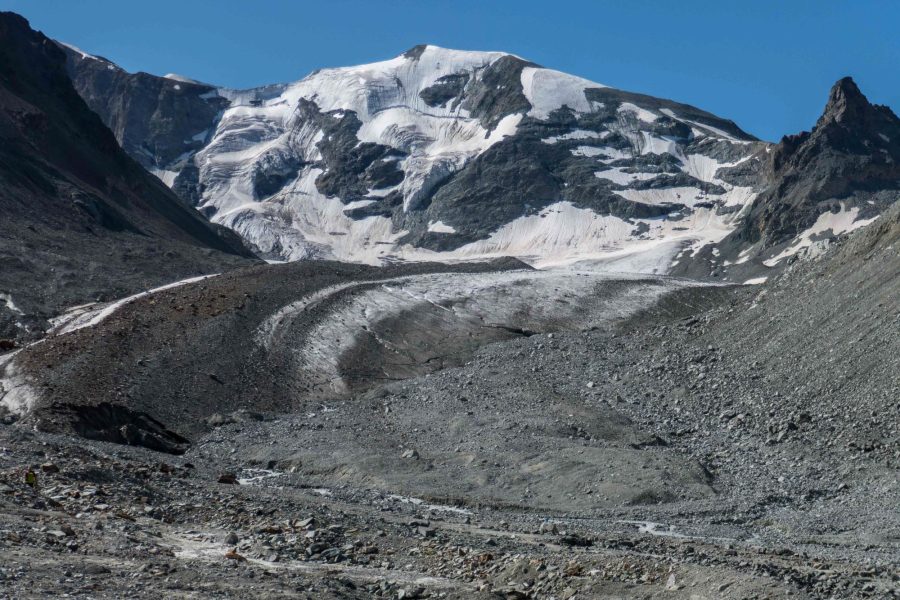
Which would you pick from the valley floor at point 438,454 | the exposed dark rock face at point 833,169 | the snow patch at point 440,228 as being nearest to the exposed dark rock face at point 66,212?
the valley floor at point 438,454

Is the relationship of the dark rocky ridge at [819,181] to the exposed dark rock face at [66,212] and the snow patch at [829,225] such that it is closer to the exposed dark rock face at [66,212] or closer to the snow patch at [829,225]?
the snow patch at [829,225]

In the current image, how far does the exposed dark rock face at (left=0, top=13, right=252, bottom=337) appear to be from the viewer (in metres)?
62.9

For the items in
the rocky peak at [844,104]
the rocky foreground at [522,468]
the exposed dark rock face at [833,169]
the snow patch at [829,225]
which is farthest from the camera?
the rocky peak at [844,104]

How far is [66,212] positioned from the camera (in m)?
83.1

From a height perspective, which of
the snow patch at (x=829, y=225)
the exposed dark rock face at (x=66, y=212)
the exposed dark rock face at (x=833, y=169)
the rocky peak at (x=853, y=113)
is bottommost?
the exposed dark rock face at (x=66, y=212)

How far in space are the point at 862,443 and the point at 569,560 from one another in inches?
724

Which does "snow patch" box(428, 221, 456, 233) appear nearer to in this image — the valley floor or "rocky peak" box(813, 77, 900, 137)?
"rocky peak" box(813, 77, 900, 137)

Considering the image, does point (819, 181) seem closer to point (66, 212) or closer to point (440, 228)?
point (440, 228)

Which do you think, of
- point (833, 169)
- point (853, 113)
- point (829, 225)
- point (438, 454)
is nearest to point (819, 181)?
point (833, 169)

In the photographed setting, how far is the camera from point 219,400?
45094 mm

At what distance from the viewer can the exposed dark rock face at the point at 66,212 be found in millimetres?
62938

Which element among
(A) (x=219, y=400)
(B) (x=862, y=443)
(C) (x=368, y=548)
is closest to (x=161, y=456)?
(A) (x=219, y=400)

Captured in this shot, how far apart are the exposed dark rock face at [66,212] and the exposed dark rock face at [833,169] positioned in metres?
78.2

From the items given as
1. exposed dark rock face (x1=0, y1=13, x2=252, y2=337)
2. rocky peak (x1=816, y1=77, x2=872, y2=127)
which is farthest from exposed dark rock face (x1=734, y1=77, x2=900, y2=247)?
exposed dark rock face (x1=0, y1=13, x2=252, y2=337)
